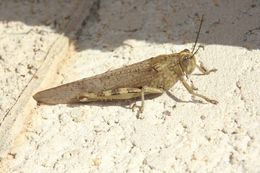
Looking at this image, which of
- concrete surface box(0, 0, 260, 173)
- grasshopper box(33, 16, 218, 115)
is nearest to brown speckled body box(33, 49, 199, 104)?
grasshopper box(33, 16, 218, 115)

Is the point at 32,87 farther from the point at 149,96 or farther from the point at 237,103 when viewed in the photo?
the point at 237,103

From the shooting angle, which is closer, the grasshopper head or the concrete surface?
the concrete surface

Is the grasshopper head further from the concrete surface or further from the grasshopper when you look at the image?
the concrete surface

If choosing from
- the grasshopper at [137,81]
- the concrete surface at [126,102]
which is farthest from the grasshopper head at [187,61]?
the concrete surface at [126,102]

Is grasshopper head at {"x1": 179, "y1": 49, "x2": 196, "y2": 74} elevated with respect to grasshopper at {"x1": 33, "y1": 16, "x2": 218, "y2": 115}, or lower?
elevated

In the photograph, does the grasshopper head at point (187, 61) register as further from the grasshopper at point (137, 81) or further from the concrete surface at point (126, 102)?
the concrete surface at point (126, 102)

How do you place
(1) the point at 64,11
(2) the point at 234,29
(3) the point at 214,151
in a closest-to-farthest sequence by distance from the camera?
1. (3) the point at 214,151
2. (2) the point at 234,29
3. (1) the point at 64,11

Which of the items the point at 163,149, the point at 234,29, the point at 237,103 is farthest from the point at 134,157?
the point at 234,29
